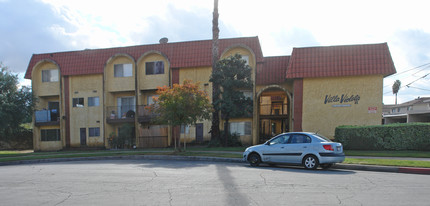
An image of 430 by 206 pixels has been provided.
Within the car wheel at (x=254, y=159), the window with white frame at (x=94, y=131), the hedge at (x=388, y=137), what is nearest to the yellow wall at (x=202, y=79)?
the window with white frame at (x=94, y=131)

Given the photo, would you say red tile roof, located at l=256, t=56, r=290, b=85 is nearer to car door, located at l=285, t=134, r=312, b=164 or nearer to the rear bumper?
car door, located at l=285, t=134, r=312, b=164

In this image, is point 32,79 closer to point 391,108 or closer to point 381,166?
point 381,166

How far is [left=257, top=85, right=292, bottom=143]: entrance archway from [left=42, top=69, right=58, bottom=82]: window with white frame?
19.5m

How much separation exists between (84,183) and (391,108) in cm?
6145

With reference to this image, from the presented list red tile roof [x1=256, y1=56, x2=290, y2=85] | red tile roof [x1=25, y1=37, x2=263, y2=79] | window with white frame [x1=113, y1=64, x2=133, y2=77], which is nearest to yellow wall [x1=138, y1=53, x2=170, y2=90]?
red tile roof [x1=25, y1=37, x2=263, y2=79]

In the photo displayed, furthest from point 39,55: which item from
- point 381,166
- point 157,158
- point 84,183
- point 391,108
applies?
point 391,108

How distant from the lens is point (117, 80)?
2489 centimetres

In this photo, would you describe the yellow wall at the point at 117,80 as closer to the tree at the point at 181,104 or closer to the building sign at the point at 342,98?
the tree at the point at 181,104

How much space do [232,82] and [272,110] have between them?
24.6 feet

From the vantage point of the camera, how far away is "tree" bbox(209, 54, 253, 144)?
19.0 meters

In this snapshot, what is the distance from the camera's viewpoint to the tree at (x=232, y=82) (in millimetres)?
19031

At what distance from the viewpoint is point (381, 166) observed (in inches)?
384

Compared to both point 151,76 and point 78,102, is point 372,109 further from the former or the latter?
point 78,102

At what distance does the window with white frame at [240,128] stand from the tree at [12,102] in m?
18.7
